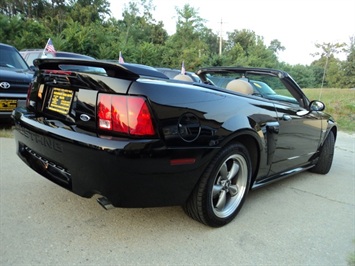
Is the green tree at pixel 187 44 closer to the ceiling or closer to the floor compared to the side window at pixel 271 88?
closer to the ceiling

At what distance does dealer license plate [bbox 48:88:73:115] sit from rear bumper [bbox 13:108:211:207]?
0.50ft

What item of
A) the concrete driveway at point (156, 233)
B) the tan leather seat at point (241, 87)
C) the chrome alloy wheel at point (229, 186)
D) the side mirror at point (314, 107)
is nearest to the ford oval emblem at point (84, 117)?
the concrete driveway at point (156, 233)

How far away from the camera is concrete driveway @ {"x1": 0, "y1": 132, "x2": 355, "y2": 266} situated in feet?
6.66

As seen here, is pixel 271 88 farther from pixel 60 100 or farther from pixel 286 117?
pixel 60 100

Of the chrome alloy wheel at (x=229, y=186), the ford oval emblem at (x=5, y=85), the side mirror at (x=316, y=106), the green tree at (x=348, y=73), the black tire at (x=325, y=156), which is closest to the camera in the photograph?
the chrome alloy wheel at (x=229, y=186)

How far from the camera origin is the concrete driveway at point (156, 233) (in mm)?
2031

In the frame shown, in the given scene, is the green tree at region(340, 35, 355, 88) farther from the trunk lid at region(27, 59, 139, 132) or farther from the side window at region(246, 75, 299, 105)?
the trunk lid at region(27, 59, 139, 132)

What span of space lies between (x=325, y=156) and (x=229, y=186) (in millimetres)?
2311

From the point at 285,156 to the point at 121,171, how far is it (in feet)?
6.61

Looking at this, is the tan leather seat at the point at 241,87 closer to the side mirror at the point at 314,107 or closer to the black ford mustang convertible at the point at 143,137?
the black ford mustang convertible at the point at 143,137

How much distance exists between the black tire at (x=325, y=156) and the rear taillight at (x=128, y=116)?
3.17 meters

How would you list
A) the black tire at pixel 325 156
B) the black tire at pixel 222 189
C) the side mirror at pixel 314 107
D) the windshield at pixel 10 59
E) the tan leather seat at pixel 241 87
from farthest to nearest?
the windshield at pixel 10 59 → the black tire at pixel 325 156 → the side mirror at pixel 314 107 → the tan leather seat at pixel 241 87 → the black tire at pixel 222 189

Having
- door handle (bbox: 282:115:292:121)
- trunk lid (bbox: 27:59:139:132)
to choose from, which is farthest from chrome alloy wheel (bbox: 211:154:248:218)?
trunk lid (bbox: 27:59:139:132)

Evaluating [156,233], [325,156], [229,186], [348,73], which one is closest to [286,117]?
[229,186]
